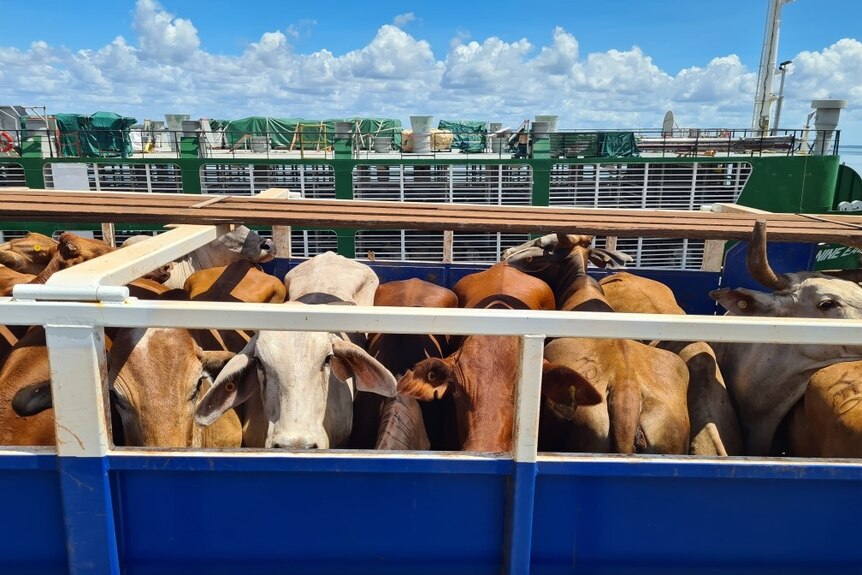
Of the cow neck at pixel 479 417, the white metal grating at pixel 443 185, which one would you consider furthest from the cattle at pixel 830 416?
the white metal grating at pixel 443 185

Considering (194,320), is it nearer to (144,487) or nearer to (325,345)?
(144,487)

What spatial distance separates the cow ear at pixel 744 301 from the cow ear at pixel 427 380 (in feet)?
5.39

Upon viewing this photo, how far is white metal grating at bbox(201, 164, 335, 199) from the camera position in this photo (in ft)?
53.0

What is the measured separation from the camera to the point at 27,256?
5.38m

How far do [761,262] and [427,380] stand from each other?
1878 mm

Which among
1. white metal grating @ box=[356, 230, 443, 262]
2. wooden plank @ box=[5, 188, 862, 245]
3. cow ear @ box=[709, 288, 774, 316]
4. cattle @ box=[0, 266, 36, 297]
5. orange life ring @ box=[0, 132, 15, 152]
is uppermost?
orange life ring @ box=[0, 132, 15, 152]

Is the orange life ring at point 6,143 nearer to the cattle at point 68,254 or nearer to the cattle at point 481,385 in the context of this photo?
the cattle at point 68,254

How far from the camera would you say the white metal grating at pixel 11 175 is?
16453 mm

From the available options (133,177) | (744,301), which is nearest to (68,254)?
(744,301)

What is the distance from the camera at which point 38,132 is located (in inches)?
663

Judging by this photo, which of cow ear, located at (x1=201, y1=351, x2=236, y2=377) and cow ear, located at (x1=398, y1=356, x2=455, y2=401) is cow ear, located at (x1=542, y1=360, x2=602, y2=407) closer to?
cow ear, located at (x1=398, y1=356, x2=455, y2=401)

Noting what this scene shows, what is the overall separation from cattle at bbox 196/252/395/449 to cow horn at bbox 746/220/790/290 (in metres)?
1.93

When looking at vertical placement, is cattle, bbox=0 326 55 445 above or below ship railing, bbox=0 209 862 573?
below

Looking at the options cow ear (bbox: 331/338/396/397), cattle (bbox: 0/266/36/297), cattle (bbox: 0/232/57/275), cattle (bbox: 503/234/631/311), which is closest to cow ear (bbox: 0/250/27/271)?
cattle (bbox: 0/232/57/275)
